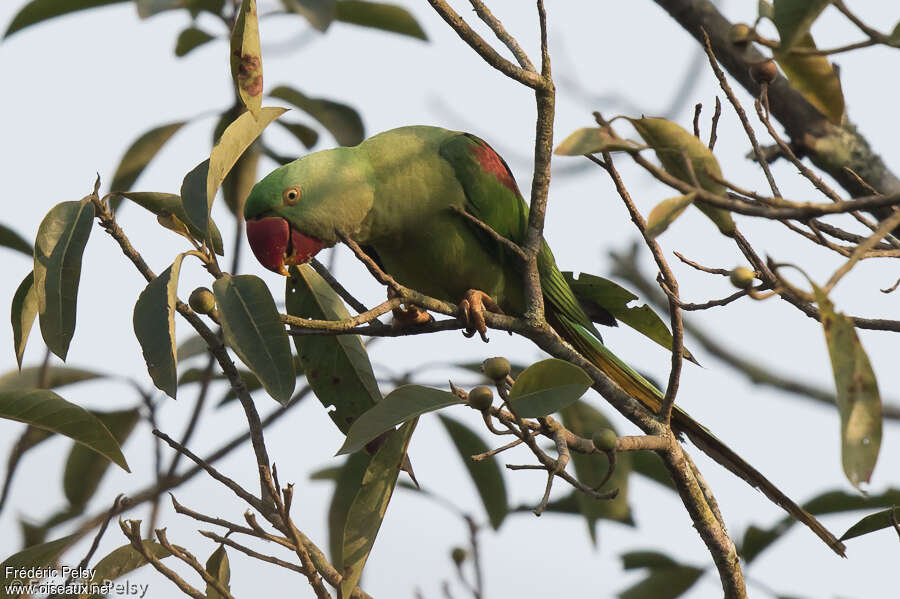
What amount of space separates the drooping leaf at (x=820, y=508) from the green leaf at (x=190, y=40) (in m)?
2.62

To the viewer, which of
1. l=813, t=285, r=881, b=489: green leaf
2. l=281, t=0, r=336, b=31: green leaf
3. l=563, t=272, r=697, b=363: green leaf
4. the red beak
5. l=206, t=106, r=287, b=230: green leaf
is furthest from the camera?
Answer: l=281, t=0, r=336, b=31: green leaf

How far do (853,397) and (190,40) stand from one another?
3.00 metres

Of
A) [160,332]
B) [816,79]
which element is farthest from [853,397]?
[160,332]

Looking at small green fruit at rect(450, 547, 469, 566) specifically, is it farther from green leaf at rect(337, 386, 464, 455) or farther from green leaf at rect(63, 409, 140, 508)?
green leaf at rect(63, 409, 140, 508)

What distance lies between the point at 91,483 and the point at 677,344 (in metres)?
2.56

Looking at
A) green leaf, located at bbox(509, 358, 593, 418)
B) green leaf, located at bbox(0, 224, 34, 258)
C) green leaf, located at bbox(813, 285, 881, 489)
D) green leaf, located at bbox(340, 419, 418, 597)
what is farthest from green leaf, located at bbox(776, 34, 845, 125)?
green leaf, located at bbox(0, 224, 34, 258)

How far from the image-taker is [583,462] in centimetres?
316

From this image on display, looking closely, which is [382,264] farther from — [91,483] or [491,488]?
[91,483]

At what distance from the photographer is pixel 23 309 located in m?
1.80

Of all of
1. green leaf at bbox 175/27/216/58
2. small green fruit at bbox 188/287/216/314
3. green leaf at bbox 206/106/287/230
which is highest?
green leaf at bbox 175/27/216/58

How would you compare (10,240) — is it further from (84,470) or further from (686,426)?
(686,426)

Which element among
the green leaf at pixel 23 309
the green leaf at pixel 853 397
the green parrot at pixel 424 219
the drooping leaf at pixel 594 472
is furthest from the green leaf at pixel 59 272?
the drooping leaf at pixel 594 472

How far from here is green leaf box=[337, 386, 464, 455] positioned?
1512 millimetres

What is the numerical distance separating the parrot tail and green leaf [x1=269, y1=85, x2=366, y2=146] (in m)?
1.10
